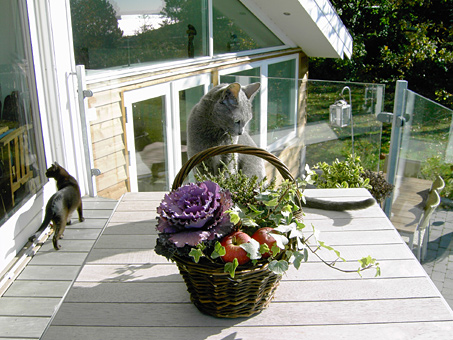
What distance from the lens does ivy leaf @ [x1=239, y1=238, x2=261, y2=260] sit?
42.2 inches

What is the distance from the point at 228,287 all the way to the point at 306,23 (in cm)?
515

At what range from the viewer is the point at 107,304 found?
4.25 ft

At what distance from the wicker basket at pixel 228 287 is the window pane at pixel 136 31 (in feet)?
8.86

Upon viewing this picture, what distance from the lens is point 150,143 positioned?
168 inches

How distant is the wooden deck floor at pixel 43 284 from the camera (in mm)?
2023

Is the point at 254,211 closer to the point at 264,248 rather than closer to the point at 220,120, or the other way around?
the point at 264,248

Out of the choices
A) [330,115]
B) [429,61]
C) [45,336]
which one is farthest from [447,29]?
[45,336]

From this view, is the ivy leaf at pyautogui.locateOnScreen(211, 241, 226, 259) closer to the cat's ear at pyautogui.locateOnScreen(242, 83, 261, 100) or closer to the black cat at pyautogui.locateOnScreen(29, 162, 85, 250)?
the cat's ear at pyautogui.locateOnScreen(242, 83, 261, 100)

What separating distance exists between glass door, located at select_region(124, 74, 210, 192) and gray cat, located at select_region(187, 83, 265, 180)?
174cm

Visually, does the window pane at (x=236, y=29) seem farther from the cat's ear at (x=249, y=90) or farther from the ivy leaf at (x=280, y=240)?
the ivy leaf at (x=280, y=240)

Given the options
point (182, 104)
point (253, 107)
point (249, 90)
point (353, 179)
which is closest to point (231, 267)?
point (249, 90)

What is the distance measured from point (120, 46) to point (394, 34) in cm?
803

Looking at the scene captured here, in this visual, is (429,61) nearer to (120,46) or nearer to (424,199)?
(424,199)

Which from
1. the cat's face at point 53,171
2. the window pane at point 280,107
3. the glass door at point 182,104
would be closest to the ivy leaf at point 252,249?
the cat's face at point 53,171
